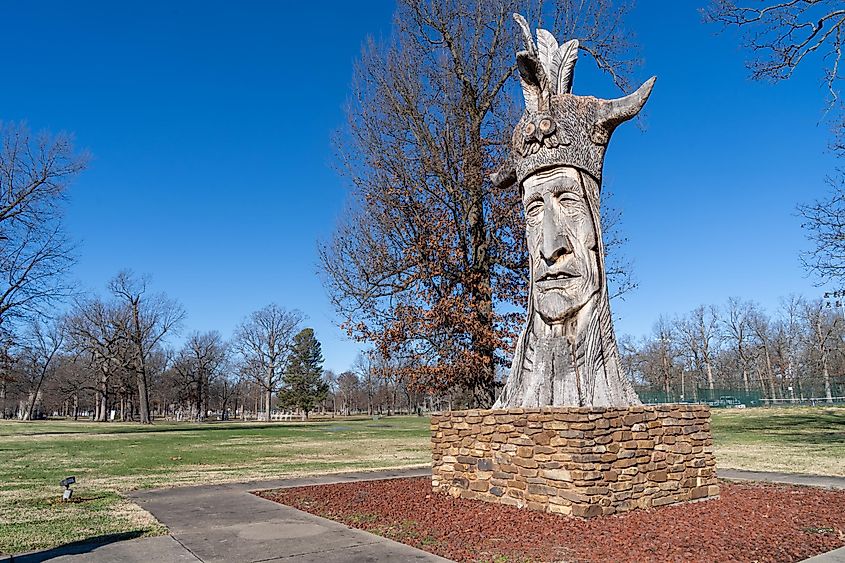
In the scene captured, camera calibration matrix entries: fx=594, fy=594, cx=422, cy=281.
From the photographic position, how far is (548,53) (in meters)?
9.30

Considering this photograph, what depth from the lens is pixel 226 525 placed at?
270 inches

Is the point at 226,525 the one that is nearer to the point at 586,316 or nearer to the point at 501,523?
the point at 501,523

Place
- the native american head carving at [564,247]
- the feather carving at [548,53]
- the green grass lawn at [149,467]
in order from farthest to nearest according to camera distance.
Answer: the feather carving at [548,53], the native american head carving at [564,247], the green grass lawn at [149,467]

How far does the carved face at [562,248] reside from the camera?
8312 mm

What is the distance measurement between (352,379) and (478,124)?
83373 millimetres

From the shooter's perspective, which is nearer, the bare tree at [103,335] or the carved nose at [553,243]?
the carved nose at [553,243]

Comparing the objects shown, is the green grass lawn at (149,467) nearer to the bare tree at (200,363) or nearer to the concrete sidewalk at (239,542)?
the concrete sidewalk at (239,542)

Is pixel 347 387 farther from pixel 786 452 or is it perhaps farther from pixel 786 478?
pixel 786 478

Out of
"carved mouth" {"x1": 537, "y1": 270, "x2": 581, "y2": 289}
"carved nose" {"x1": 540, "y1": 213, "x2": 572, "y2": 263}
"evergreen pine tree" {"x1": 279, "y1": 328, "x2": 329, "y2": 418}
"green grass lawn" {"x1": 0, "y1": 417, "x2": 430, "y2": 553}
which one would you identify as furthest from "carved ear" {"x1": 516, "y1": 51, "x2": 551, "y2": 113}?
"evergreen pine tree" {"x1": 279, "y1": 328, "x2": 329, "y2": 418}

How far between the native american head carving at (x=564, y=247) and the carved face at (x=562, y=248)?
0.6 inches

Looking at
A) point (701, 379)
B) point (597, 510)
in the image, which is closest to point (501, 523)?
point (597, 510)

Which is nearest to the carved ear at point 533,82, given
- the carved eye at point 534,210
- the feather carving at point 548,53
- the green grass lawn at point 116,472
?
the feather carving at point 548,53

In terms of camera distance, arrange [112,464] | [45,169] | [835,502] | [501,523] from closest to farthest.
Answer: [501,523]
[835,502]
[112,464]
[45,169]

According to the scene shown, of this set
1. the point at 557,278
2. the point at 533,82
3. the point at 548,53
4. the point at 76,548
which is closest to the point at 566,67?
the point at 548,53
